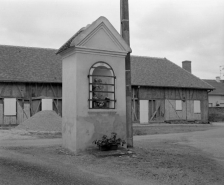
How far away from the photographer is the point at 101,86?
33.8 ft

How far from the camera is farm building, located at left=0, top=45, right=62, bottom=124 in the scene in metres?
23.1

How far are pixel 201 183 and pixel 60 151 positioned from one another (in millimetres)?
4863

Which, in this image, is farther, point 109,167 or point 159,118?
point 159,118

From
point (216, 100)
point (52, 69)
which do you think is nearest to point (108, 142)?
point (52, 69)

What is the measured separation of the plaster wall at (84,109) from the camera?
29.9 ft

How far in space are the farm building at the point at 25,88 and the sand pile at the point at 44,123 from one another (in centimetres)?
422

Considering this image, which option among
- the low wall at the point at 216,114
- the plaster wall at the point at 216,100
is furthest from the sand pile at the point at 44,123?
the plaster wall at the point at 216,100

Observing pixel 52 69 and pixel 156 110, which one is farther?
pixel 156 110

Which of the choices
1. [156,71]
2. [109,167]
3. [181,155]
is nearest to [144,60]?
[156,71]

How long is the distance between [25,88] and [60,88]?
2.70m

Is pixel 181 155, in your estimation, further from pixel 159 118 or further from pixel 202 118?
pixel 202 118

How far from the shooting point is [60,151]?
9602 mm

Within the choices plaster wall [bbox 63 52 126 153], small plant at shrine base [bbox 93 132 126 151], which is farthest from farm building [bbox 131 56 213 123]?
small plant at shrine base [bbox 93 132 126 151]

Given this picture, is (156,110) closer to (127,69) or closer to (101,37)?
(127,69)
